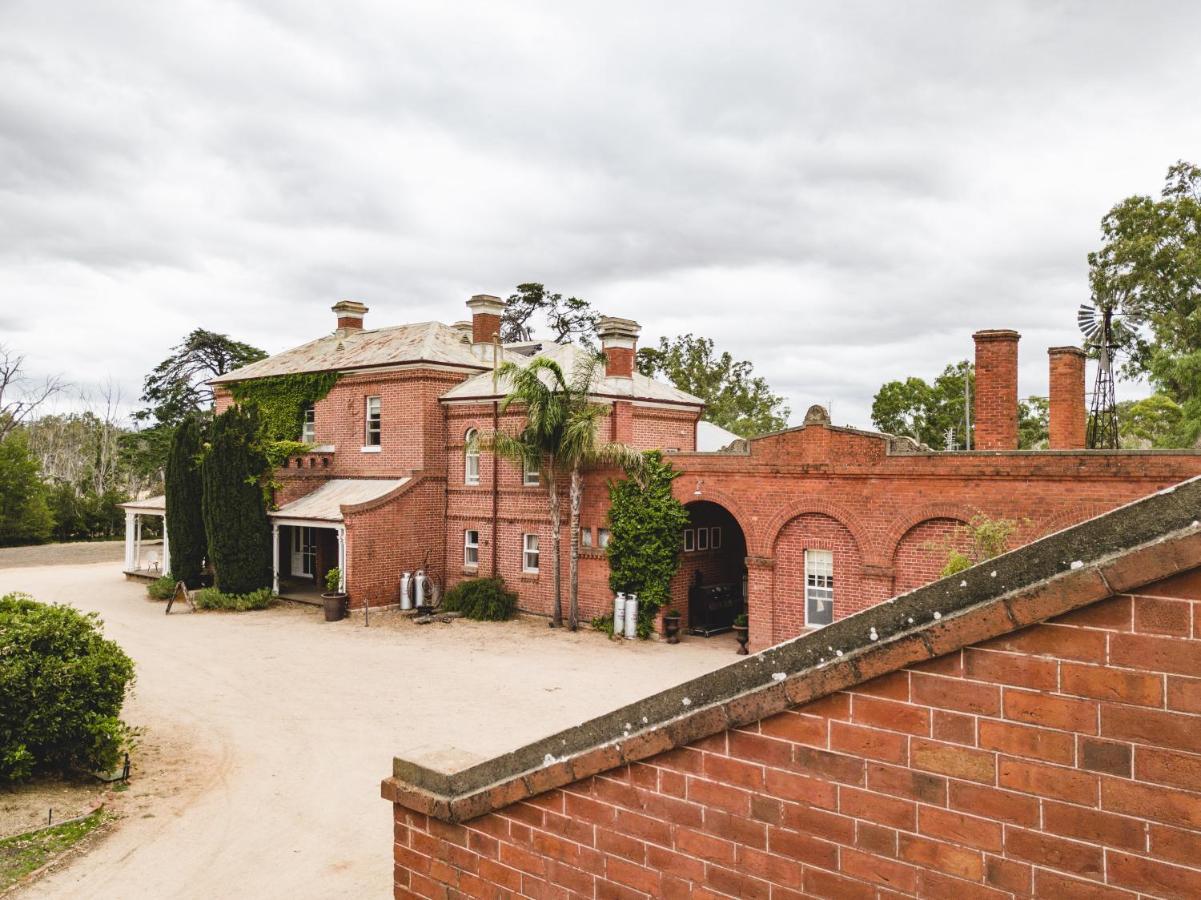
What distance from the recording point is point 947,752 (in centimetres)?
256

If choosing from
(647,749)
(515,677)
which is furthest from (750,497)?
(647,749)

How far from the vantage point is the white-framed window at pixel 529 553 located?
22.4 metres

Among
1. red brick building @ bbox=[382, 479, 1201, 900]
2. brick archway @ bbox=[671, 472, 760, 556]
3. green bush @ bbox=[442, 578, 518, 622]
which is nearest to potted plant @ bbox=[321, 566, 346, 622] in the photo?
green bush @ bbox=[442, 578, 518, 622]

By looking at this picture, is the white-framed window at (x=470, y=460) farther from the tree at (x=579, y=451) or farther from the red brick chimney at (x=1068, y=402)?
the red brick chimney at (x=1068, y=402)

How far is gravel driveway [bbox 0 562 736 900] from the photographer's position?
7.93 meters

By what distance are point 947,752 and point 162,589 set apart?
26.8 m

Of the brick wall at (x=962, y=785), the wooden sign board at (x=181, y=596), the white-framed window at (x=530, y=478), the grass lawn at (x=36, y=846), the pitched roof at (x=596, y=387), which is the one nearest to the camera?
the brick wall at (x=962, y=785)

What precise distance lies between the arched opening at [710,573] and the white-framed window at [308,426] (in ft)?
46.6

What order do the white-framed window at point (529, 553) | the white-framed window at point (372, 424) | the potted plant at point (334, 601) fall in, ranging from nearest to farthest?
the potted plant at point (334, 601) → the white-framed window at point (529, 553) → the white-framed window at point (372, 424)

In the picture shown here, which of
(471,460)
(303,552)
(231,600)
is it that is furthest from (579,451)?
(303,552)

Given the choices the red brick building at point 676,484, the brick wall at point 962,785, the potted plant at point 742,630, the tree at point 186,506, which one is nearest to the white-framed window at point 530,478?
the red brick building at point 676,484

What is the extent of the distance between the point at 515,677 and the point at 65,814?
26.5 ft

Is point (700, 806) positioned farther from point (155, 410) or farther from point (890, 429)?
point (155, 410)

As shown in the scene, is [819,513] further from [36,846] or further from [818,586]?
[36,846]
